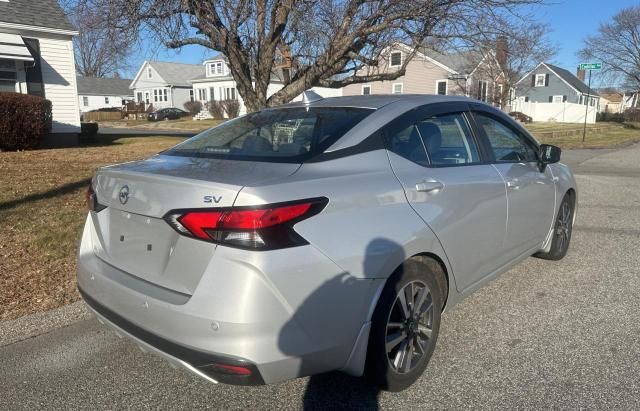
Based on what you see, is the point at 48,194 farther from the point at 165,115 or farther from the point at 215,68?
the point at 215,68

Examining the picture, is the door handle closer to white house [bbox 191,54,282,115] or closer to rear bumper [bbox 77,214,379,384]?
rear bumper [bbox 77,214,379,384]

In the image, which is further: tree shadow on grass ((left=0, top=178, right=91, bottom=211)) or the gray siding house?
the gray siding house

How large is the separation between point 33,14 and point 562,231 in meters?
16.8

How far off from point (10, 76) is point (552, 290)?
54.6ft

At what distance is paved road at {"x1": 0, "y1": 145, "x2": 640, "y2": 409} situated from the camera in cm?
268

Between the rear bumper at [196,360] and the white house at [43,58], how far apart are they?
14897 mm

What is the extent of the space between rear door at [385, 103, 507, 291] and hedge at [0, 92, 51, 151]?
13078mm

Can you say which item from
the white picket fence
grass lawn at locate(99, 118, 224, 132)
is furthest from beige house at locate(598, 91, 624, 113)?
grass lawn at locate(99, 118, 224, 132)

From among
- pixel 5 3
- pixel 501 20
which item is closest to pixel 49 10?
pixel 5 3

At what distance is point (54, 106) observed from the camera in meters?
15.9

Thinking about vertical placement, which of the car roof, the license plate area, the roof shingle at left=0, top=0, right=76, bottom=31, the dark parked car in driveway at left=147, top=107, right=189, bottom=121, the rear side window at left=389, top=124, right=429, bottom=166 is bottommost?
the license plate area

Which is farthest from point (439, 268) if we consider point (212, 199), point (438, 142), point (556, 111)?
point (556, 111)

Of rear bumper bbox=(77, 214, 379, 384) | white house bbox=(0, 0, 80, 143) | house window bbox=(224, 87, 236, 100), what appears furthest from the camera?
house window bbox=(224, 87, 236, 100)

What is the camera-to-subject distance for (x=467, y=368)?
9.81 feet
